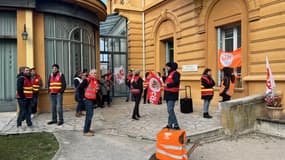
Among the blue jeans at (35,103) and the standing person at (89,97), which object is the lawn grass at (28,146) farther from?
the blue jeans at (35,103)

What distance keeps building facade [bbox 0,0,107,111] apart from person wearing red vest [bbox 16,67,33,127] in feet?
6.76

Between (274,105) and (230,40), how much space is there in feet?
14.3

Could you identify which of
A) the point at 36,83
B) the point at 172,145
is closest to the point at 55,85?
the point at 36,83

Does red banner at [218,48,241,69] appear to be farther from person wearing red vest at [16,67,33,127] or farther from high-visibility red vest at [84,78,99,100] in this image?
person wearing red vest at [16,67,33,127]

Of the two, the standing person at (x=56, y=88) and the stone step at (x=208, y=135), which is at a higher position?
the standing person at (x=56, y=88)

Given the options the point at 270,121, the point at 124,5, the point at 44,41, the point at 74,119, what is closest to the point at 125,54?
the point at 124,5

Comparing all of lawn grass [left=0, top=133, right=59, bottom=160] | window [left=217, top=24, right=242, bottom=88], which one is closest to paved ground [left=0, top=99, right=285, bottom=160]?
lawn grass [left=0, top=133, right=59, bottom=160]

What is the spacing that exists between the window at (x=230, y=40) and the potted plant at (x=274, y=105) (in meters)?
2.73

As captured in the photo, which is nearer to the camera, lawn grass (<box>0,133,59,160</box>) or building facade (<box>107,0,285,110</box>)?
lawn grass (<box>0,133,59,160</box>)

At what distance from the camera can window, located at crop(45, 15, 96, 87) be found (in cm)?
1053

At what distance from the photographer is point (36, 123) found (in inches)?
329

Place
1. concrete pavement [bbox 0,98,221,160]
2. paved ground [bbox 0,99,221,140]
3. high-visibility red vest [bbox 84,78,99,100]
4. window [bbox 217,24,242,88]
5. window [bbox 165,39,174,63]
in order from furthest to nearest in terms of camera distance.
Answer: window [bbox 165,39,174,63]
window [bbox 217,24,242,88]
paved ground [bbox 0,99,221,140]
high-visibility red vest [bbox 84,78,99,100]
concrete pavement [bbox 0,98,221,160]

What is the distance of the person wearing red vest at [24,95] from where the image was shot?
7.48 m

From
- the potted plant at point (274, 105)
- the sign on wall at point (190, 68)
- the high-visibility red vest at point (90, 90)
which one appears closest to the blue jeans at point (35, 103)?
the high-visibility red vest at point (90, 90)
